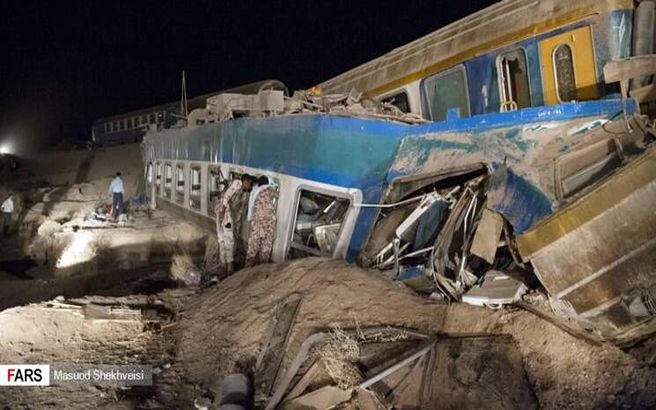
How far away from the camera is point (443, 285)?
499 centimetres

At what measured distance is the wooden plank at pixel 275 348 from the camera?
14.5 ft

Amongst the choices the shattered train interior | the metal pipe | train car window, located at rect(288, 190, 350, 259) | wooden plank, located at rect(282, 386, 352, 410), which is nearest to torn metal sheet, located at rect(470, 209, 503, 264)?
the shattered train interior

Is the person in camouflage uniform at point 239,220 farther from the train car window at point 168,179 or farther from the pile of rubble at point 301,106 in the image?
the train car window at point 168,179

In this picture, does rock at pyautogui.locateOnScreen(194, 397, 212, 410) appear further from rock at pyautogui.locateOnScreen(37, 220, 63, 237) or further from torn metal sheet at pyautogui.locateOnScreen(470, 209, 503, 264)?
rock at pyautogui.locateOnScreen(37, 220, 63, 237)

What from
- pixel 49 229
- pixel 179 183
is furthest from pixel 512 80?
pixel 49 229

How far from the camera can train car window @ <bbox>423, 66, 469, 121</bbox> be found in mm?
8234

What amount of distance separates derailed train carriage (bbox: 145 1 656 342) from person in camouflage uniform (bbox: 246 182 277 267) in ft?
0.71

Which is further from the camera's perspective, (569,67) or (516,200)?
(569,67)

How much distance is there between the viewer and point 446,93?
8.53 meters

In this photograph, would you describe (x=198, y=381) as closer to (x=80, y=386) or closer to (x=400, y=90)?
(x=80, y=386)

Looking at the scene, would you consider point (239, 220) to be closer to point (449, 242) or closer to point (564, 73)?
point (449, 242)

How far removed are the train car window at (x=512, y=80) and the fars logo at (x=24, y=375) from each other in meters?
6.39

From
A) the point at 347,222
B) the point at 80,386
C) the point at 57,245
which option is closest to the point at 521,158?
the point at 347,222

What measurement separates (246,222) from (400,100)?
11.1 feet
